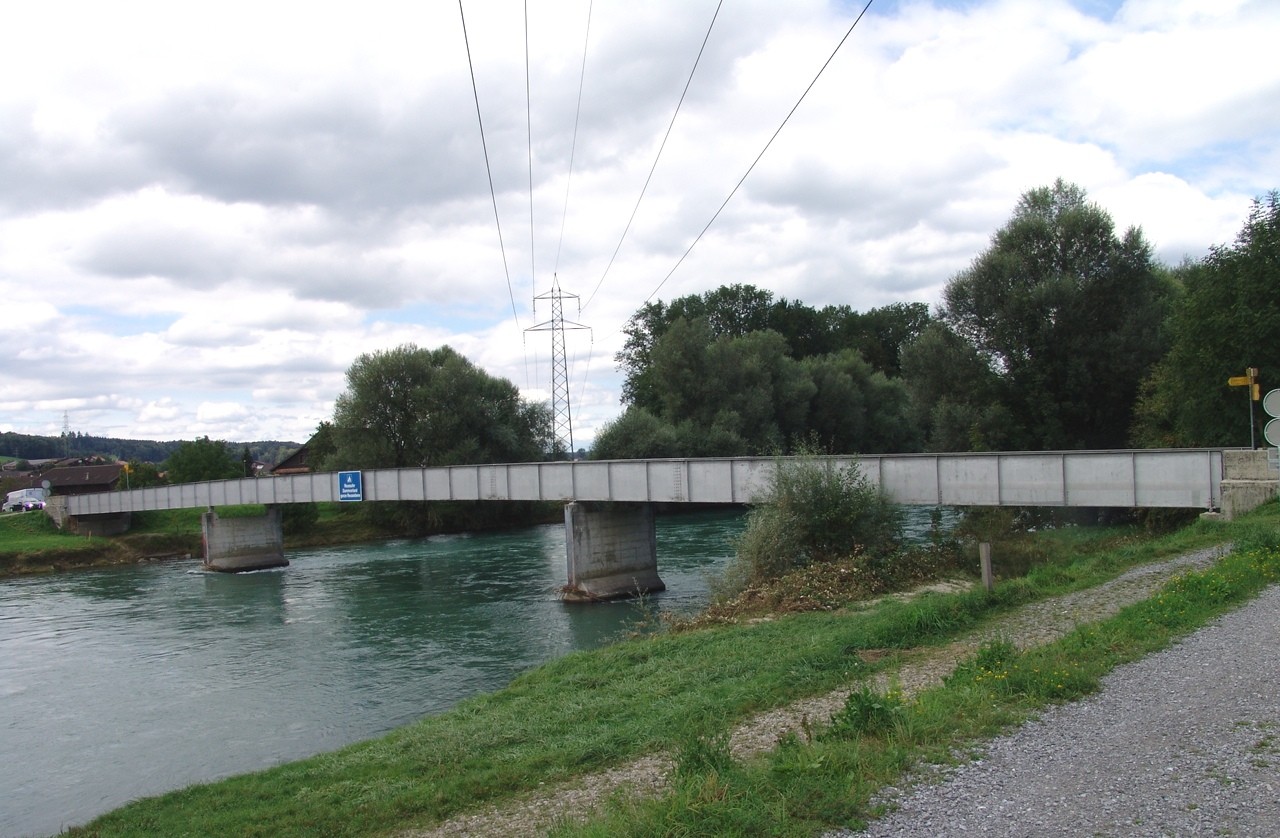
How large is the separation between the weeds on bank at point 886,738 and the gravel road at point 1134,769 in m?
0.31

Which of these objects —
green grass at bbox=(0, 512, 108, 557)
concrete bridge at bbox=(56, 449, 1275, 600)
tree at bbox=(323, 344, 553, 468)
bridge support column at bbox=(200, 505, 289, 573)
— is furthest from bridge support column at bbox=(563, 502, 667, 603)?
green grass at bbox=(0, 512, 108, 557)

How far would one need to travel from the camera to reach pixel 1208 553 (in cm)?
1875

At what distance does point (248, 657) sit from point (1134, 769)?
2597 centimetres

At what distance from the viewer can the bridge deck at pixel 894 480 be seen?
25.3m

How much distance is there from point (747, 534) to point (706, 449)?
38.6 meters

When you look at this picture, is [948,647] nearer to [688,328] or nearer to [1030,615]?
[1030,615]

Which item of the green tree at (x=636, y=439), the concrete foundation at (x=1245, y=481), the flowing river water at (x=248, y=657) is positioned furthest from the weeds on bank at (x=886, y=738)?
the green tree at (x=636, y=439)

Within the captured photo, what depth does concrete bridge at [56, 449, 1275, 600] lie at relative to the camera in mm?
25109

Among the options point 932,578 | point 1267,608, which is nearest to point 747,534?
point 932,578

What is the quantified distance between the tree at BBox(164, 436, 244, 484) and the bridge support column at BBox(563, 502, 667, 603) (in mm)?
57313

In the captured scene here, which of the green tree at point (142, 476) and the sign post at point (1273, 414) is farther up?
the sign post at point (1273, 414)

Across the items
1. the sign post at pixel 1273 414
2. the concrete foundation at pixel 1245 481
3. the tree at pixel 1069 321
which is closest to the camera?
the sign post at pixel 1273 414

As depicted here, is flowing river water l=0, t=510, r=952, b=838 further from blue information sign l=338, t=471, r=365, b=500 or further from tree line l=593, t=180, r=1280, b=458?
tree line l=593, t=180, r=1280, b=458

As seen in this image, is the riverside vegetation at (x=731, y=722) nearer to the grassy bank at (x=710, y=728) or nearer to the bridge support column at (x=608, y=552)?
the grassy bank at (x=710, y=728)
